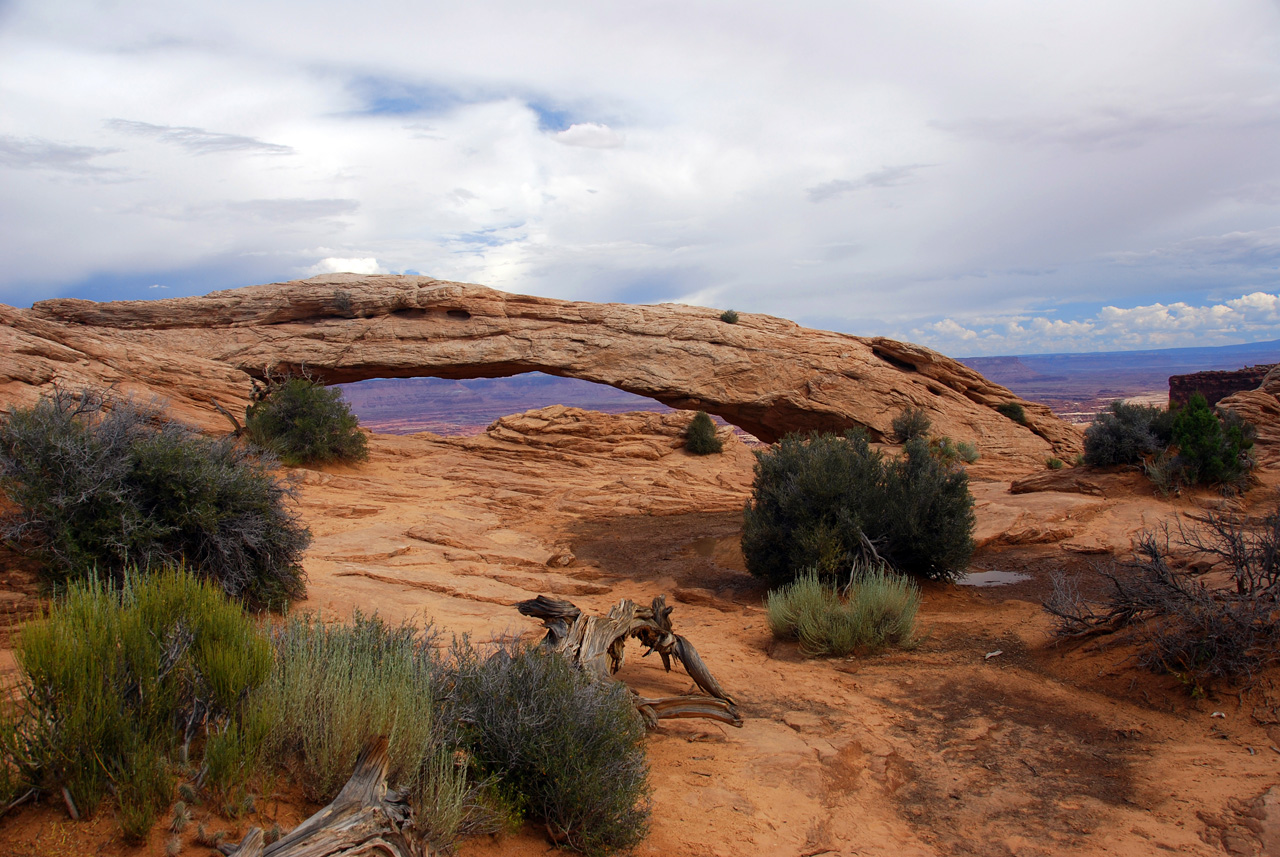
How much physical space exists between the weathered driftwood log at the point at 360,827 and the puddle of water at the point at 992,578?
9.20 metres

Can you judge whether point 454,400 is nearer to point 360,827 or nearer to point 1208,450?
point 1208,450

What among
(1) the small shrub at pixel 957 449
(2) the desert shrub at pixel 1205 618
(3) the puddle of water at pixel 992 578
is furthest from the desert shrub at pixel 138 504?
(1) the small shrub at pixel 957 449

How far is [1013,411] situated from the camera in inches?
906

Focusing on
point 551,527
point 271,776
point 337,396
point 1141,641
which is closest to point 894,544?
point 1141,641

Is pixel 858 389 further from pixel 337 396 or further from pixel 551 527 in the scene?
pixel 337 396

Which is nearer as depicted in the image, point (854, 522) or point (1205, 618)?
point (1205, 618)

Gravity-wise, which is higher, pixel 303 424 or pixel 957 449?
pixel 303 424

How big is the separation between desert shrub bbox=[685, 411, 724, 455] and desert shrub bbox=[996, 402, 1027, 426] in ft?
32.0

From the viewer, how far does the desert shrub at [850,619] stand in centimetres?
721

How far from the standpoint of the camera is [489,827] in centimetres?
320

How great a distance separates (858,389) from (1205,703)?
17.0 metres

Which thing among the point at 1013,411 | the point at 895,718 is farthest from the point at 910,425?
the point at 895,718

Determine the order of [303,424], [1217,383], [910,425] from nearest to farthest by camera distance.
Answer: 1. [303,424]
2. [910,425]
3. [1217,383]

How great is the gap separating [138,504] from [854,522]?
806 cm
